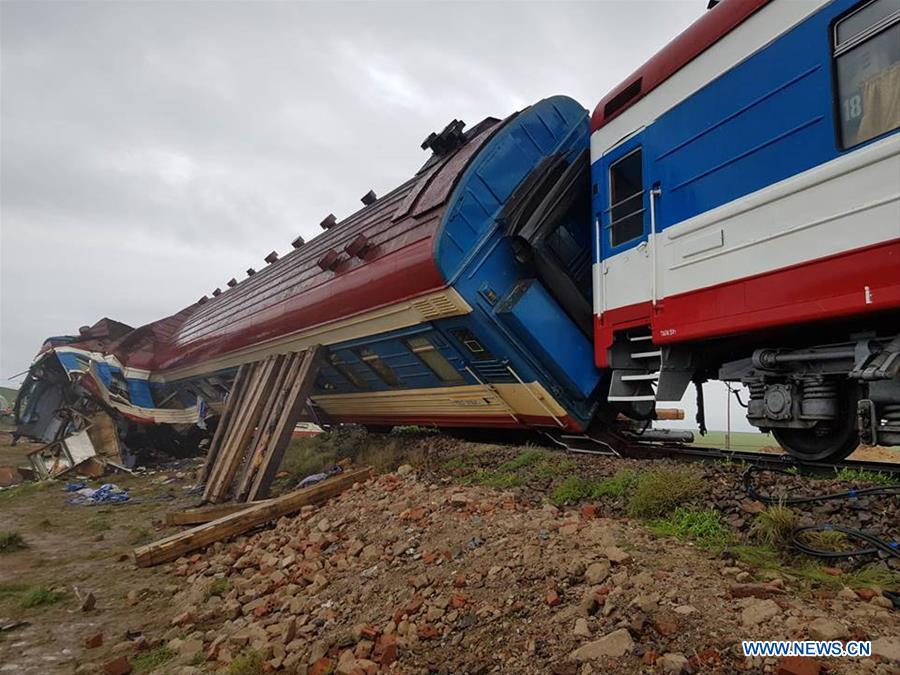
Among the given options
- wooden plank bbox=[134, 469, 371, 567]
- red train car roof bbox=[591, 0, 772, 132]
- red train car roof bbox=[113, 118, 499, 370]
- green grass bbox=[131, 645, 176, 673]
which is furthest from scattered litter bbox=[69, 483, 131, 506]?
red train car roof bbox=[591, 0, 772, 132]

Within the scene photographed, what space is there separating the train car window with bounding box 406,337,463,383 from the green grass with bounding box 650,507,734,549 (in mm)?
3295

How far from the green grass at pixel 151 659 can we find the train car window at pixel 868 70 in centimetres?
494

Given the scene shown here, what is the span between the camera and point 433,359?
6.29 meters

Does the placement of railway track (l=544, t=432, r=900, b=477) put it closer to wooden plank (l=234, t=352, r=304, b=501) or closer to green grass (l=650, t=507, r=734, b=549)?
green grass (l=650, t=507, r=734, b=549)

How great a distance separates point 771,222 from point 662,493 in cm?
190

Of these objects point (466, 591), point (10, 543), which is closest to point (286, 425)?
point (10, 543)

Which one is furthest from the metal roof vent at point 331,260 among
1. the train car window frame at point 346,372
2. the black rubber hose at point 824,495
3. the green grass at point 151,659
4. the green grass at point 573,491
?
the black rubber hose at point 824,495

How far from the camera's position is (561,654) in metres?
2.01

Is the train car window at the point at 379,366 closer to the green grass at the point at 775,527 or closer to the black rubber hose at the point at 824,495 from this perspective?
the black rubber hose at the point at 824,495

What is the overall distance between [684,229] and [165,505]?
841 cm

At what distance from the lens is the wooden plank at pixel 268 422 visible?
7.06m

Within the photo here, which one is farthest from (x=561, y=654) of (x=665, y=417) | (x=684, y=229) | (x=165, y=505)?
(x=165, y=505)

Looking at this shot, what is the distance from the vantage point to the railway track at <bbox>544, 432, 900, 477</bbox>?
12.3 feet

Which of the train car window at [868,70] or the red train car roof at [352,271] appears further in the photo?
the red train car roof at [352,271]
